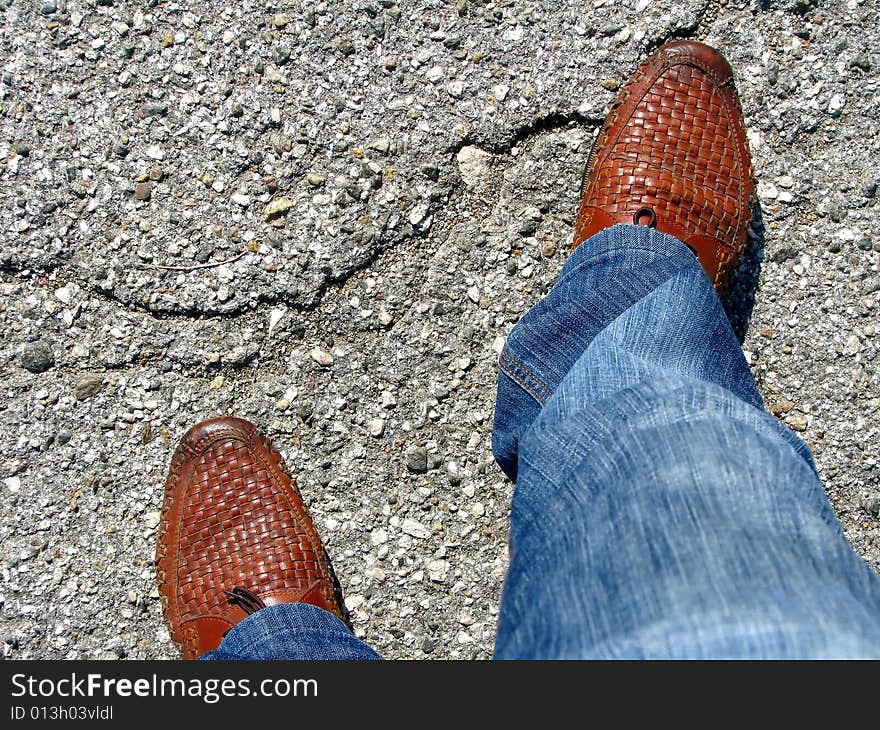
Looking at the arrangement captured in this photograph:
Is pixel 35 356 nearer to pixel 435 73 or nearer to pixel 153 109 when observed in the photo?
pixel 153 109

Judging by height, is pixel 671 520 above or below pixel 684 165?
below

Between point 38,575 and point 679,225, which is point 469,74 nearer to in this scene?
point 679,225

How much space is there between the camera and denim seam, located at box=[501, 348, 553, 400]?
1.45 m

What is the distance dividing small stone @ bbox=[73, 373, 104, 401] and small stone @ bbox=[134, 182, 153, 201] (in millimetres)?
437

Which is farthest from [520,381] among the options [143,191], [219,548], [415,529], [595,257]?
[143,191]

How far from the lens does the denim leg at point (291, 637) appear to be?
5.01ft

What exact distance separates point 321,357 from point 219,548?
0.53 m

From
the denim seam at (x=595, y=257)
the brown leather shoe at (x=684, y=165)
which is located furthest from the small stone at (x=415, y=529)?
the brown leather shoe at (x=684, y=165)

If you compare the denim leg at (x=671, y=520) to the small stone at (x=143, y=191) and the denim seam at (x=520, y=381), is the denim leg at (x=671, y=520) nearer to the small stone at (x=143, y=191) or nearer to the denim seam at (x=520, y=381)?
the denim seam at (x=520, y=381)

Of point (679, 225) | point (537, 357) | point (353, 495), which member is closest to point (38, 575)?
point (353, 495)

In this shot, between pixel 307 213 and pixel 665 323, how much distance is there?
0.86 meters

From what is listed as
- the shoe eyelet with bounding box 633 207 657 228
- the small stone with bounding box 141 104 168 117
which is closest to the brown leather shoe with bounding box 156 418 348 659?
the small stone with bounding box 141 104 168 117

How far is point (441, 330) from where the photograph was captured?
67.2 inches

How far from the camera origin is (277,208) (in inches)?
66.3
